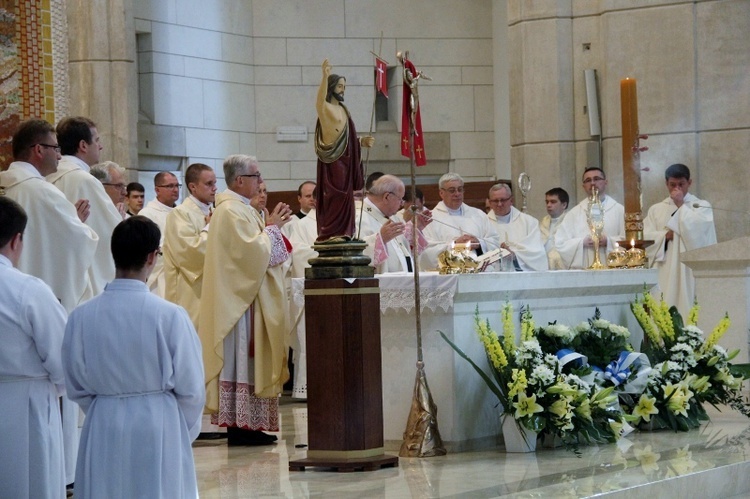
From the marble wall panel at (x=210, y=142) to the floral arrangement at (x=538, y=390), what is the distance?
699cm

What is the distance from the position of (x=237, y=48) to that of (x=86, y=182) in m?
7.85

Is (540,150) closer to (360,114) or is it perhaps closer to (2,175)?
(360,114)

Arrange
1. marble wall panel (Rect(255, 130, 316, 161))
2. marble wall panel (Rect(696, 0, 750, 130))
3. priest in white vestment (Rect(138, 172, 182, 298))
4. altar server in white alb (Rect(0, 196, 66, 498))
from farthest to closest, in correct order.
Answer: marble wall panel (Rect(255, 130, 316, 161)), marble wall panel (Rect(696, 0, 750, 130)), priest in white vestment (Rect(138, 172, 182, 298)), altar server in white alb (Rect(0, 196, 66, 498))

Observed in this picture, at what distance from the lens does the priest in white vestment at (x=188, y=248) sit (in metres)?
8.03

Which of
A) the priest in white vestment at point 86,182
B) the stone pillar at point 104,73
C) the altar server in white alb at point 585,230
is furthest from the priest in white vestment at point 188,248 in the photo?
the stone pillar at point 104,73

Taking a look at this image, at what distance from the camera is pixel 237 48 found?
14.2 meters

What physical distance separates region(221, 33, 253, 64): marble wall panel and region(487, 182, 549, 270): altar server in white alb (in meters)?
4.48

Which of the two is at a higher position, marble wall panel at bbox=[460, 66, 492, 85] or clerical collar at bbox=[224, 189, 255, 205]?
marble wall panel at bbox=[460, 66, 492, 85]

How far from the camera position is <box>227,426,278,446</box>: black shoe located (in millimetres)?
7566

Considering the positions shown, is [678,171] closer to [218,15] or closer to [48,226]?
[218,15]

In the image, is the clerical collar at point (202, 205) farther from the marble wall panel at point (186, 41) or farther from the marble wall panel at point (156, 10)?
the marble wall panel at point (186, 41)

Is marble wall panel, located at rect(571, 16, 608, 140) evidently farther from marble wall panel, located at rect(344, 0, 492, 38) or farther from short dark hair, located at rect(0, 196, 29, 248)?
short dark hair, located at rect(0, 196, 29, 248)

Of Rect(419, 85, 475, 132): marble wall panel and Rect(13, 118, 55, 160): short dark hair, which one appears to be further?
Rect(419, 85, 475, 132): marble wall panel

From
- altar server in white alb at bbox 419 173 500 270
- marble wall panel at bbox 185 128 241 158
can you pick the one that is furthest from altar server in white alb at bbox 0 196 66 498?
marble wall panel at bbox 185 128 241 158
